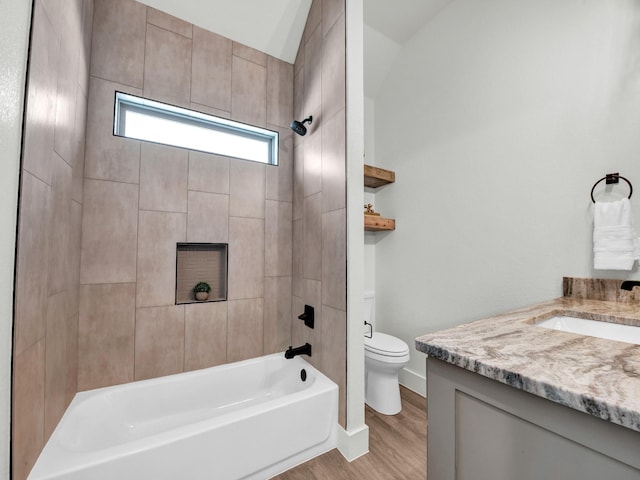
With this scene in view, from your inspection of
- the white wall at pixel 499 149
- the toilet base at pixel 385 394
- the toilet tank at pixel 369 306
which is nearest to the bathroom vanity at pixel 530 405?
the white wall at pixel 499 149

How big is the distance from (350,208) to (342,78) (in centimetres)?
83

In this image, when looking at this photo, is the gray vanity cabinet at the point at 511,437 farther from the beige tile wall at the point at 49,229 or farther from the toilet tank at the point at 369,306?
the toilet tank at the point at 369,306

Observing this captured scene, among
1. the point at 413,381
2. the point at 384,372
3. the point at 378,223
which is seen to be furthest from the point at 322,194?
the point at 413,381

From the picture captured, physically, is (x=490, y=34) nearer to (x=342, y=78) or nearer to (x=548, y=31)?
(x=548, y=31)

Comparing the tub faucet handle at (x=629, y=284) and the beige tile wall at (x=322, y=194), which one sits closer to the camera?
the tub faucet handle at (x=629, y=284)

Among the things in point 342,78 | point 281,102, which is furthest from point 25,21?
point 281,102

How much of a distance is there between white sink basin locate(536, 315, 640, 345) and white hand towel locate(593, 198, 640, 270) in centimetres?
42

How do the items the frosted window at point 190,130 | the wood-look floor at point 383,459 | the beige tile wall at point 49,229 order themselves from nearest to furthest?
the beige tile wall at point 49,229 < the wood-look floor at point 383,459 < the frosted window at point 190,130

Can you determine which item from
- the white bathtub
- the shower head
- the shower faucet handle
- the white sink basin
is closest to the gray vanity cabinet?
the white sink basin

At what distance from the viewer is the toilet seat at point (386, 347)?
1.97 meters

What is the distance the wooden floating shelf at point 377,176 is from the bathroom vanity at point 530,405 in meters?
1.82

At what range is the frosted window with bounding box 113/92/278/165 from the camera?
1.84 m

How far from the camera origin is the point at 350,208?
166cm

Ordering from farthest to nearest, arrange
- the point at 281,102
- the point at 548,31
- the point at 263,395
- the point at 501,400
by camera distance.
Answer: the point at 281,102 → the point at 263,395 → the point at 548,31 → the point at 501,400
